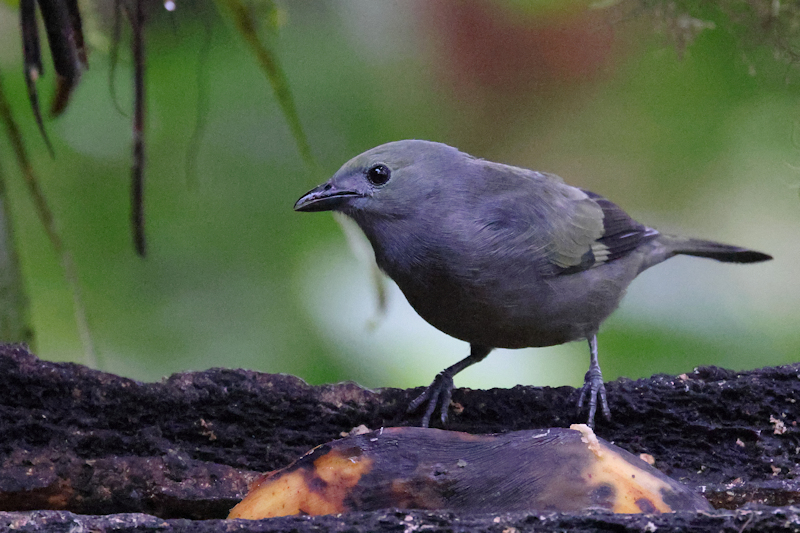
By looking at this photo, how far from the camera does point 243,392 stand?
226 cm

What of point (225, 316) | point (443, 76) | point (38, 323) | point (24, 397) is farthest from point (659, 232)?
point (38, 323)

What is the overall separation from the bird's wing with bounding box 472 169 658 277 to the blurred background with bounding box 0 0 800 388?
1.74ft

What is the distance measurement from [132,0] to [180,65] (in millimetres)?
651

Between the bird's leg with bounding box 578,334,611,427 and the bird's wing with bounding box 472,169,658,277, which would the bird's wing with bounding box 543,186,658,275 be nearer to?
the bird's wing with bounding box 472,169,658,277

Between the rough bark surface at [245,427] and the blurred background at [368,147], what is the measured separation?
1244mm

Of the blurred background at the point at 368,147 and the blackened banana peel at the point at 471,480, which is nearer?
the blackened banana peel at the point at 471,480

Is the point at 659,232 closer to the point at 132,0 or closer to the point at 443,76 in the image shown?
the point at 443,76

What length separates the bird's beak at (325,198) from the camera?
246 cm

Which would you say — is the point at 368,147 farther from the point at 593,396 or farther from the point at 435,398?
the point at 593,396

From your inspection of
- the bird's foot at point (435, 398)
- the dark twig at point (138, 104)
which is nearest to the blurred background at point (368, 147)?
the dark twig at point (138, 104)

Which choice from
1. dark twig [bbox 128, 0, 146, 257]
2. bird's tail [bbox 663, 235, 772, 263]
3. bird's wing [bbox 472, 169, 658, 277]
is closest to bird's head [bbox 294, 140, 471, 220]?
bird's wing [bbox 472, 169, 658, 277]

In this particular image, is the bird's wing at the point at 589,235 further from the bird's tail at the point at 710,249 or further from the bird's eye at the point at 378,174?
the bird's eye at the point at 378,174

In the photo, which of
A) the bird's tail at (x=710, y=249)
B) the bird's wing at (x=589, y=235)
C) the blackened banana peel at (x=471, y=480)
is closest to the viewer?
the blackened banana peel at (x=471, y=480)

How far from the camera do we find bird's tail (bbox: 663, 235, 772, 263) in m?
3.46
